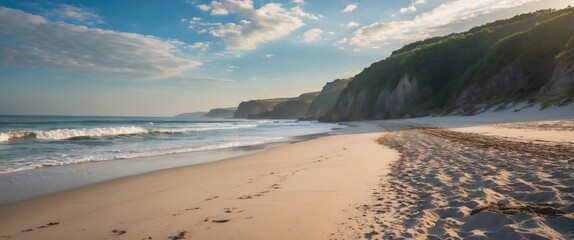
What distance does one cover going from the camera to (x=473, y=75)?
43812 millimetres

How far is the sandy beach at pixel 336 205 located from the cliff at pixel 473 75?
23.4 metres

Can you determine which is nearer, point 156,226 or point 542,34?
point 156,226

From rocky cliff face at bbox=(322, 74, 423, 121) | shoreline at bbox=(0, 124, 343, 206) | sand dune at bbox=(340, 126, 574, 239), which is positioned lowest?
shoreline at bbox=(0, 124, 343, 206)

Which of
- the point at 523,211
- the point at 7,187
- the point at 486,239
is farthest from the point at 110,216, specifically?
the point at 523,211

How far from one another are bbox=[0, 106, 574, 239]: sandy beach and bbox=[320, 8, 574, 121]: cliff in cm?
2338

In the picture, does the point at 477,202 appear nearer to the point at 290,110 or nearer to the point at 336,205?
the point at 336,205

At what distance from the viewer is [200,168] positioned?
959 centimetres

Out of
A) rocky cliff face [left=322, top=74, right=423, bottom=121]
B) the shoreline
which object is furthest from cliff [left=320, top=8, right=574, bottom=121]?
the shoreline

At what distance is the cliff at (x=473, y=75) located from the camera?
33.6 m

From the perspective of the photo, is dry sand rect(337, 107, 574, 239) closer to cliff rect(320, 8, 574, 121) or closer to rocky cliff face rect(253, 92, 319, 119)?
cliff rect(320, 8, 574, 121)

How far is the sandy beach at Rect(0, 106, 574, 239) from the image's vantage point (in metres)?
3.32

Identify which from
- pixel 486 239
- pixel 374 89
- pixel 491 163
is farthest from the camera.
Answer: pixel 374 89

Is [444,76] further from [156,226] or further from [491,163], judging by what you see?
[156,226]

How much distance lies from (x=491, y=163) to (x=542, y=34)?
4064 cm
